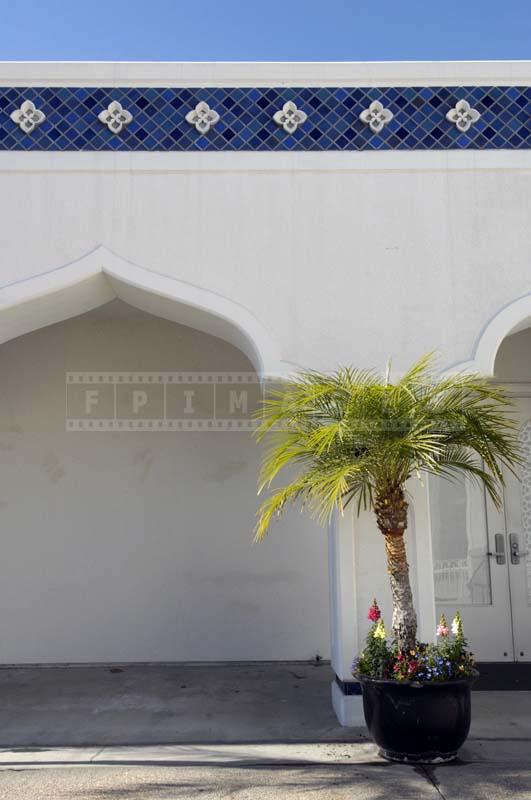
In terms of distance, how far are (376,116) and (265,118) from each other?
31.5 inches

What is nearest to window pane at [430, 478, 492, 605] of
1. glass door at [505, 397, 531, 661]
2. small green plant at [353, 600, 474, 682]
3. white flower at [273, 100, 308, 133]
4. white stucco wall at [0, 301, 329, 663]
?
glass door at [505, 397, 531, 661]

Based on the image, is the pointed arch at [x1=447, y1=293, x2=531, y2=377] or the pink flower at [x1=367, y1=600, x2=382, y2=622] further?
the pointed arch at [x1=447, y1=293, x2=531, y2=377]

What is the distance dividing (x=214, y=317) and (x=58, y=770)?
9.75 ft

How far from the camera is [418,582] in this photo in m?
5.07

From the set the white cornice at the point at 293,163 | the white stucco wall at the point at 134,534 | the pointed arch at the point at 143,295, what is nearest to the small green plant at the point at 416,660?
the pointed arch at the point at 143,295

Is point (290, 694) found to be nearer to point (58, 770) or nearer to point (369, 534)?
point (369, 534)

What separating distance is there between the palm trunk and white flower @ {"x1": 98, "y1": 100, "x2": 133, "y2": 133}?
10.6 feet

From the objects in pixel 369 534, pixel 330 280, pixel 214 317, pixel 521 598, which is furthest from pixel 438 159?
pixel 521 598

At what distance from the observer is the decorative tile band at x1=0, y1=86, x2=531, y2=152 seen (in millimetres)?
5539

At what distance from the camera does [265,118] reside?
558 centimetres

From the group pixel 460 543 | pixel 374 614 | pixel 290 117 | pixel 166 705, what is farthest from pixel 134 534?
pixel 290 117

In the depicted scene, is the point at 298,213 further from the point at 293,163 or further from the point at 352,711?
the point at 352,711

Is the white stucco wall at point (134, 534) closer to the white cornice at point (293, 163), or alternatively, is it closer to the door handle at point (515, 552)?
the door handle at point (515, 552)

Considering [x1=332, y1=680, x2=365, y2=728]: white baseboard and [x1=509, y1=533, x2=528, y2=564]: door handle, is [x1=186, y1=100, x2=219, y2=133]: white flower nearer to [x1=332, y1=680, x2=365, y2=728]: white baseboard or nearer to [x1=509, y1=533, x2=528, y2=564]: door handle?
[x1=332, y1=680, x2=365, y2=728]: white baseboard
